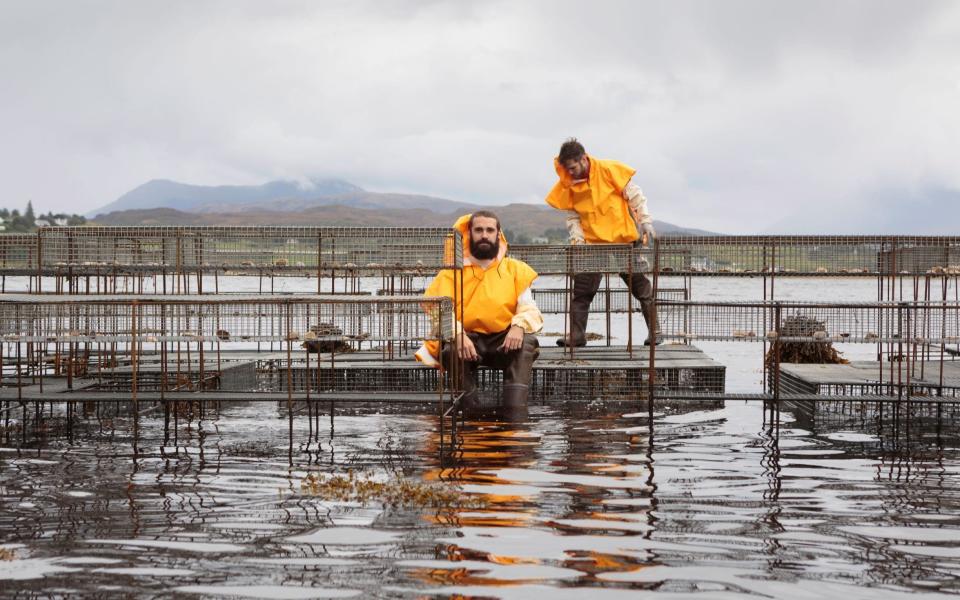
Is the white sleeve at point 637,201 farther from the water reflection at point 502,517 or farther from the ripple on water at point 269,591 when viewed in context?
the ripple on water at point 269,591

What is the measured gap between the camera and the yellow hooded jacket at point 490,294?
1038 centimetres

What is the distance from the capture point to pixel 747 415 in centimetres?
1117

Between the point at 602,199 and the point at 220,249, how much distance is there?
4.82 m

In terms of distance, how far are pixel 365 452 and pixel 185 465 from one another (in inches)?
54.8

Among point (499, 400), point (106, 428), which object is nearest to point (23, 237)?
point (106, 428)

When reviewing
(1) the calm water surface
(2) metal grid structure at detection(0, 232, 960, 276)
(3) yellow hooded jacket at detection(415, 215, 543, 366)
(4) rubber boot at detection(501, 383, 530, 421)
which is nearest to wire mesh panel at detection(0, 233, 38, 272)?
(2) metal grid structure at detection(0, 232, 960, 276)

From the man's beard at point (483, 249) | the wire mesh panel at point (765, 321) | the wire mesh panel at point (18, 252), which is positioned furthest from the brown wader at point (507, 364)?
the wire mesh panel at point (18, 252)

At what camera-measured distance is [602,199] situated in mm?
13422

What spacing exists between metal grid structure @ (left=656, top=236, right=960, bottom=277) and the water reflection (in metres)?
3.86

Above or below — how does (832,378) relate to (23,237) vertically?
below

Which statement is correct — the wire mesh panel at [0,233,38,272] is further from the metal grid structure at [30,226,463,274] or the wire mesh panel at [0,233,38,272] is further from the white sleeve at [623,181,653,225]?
the white sleeve at [623,181,653,225]

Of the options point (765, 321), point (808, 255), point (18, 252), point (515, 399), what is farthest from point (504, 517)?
point (18, 252)

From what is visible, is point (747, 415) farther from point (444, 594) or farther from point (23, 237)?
point (23, 237)

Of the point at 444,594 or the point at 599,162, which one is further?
the point at 599,162
